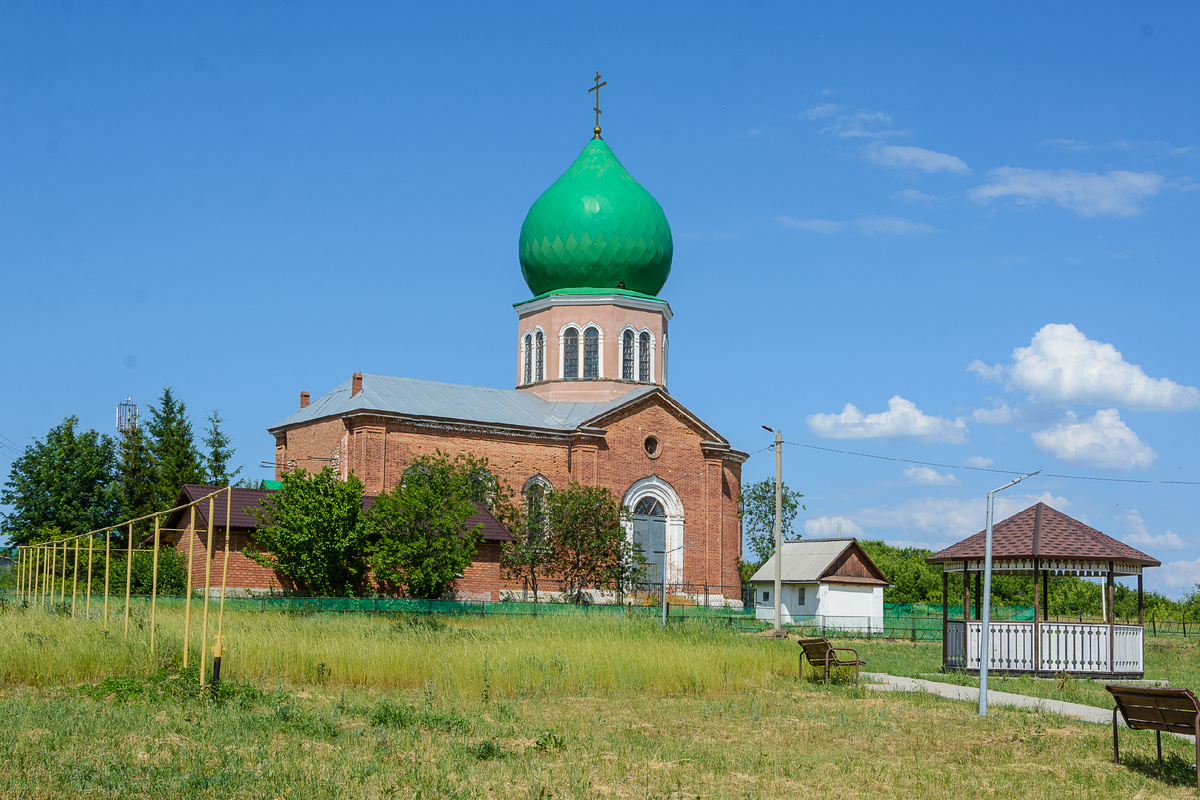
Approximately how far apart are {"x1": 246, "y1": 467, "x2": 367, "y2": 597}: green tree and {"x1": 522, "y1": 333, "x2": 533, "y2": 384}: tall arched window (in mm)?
13690

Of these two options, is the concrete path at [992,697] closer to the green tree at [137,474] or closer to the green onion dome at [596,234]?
the green onion dome at [596,234]

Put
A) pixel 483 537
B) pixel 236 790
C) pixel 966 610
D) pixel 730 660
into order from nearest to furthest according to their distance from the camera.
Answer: pixel 236 790, pixel 730 660, pixel 966 610, pixel 483 537

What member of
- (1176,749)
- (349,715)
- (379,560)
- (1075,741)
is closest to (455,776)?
(349,715)

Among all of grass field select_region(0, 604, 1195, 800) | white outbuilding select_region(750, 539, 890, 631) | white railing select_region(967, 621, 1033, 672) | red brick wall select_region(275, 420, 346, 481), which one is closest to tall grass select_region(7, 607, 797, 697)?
grass field select_region(0, 604, 1195, 800)

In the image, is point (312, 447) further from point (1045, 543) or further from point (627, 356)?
point (1045, 543)

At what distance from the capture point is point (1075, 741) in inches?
502

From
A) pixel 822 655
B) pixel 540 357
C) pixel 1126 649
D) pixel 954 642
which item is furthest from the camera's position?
pixel 540 357

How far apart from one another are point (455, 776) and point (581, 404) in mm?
32143

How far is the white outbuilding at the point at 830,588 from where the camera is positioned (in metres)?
38.7

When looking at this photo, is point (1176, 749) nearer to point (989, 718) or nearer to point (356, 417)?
point (989, 718)

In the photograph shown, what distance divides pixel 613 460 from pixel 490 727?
91.8 feet

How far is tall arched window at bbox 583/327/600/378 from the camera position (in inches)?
1660

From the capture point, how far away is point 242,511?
31.2 m

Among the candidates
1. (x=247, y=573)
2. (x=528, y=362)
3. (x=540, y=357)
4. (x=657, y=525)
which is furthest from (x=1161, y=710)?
(x=528, y=362)
